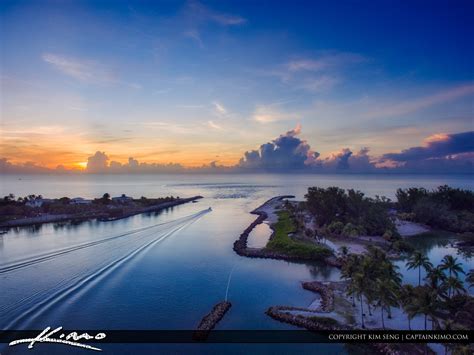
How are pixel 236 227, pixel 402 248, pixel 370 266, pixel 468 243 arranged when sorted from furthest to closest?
pixel 236 227, pixel 468 243, pixel 402 248, pixel 370 266

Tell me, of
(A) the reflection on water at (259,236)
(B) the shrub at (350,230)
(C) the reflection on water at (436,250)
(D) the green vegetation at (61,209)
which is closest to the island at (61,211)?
(D) the green vegetation at (61,209)

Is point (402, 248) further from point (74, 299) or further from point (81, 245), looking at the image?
point (81, 245)

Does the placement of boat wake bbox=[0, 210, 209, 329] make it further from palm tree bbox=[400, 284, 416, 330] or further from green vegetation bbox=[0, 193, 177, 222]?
green vegetation bbox=[0, 193, 177, 222]

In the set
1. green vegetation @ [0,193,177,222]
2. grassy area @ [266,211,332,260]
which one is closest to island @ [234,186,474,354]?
grassy area @ [266,211,332,260]

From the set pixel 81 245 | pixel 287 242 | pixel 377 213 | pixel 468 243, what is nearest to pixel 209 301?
pixel 287 242

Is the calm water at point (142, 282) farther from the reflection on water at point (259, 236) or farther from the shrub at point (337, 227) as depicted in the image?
the shrub at point (337, 227)
